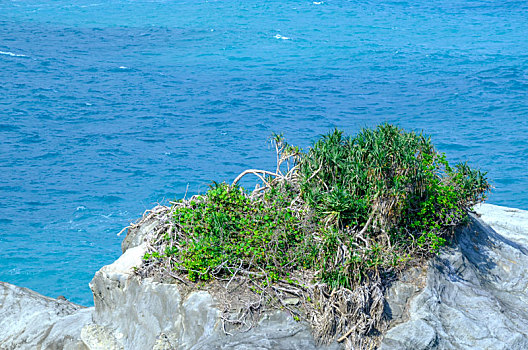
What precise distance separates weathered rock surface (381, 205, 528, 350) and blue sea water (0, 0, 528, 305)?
6.16 metres

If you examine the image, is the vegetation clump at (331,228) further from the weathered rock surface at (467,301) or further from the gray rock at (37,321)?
the gray rock at (37,321)

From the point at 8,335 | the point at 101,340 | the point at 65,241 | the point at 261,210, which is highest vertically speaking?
the point at 261,210

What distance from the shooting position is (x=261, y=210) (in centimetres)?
1053

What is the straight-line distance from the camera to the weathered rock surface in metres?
9.08

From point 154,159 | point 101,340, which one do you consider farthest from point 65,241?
point 101,340

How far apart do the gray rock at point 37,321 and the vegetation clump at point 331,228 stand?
9.52 ft

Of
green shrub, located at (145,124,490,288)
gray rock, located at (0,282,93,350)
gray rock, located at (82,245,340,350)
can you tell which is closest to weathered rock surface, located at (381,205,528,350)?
green shrub, located at (145,124,490,288)

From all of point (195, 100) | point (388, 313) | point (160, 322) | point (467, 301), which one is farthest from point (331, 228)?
point (195, 100)

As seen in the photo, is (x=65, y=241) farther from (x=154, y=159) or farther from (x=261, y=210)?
(x=261, y=210)

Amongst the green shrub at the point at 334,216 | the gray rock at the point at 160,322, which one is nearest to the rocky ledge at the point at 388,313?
the gray rock at the point at 160,322

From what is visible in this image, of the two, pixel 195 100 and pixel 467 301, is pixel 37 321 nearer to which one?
pixel 467 301

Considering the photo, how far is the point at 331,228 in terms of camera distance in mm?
9336

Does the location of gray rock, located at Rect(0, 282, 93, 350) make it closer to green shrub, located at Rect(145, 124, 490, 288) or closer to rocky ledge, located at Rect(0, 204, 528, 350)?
rocky ledge, located at Rect(0, 204, 528, 350)

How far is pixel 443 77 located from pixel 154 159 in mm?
19588
